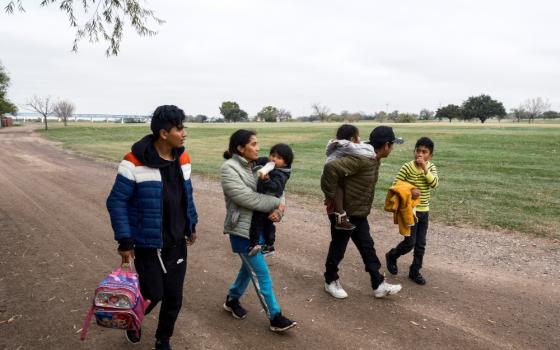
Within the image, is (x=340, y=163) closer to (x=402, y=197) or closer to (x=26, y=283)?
(x=402, y=197)

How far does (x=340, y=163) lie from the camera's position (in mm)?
4133

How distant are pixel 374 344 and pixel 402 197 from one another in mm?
1702

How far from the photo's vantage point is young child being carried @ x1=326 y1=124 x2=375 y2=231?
4168 mm

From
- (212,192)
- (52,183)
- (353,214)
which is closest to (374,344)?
(353,214)

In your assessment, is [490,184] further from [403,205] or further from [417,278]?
[403,205]

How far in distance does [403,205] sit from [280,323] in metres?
1.94

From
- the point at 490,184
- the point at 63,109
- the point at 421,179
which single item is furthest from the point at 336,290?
the point at 63,109

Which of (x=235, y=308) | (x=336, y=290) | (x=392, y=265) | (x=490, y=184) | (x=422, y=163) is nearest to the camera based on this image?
(x=235, y=308)

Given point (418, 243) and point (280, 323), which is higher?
point (418, 243)

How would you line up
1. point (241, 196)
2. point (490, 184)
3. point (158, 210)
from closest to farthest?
point (158, 210), point (241, 196), point (490, 184)

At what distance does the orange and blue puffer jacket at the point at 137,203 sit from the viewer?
2.99 m

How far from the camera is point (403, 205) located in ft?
15.2

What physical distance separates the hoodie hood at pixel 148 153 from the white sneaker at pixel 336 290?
93.7 inches

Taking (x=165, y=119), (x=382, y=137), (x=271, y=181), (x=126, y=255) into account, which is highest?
(x=165, y=119)
